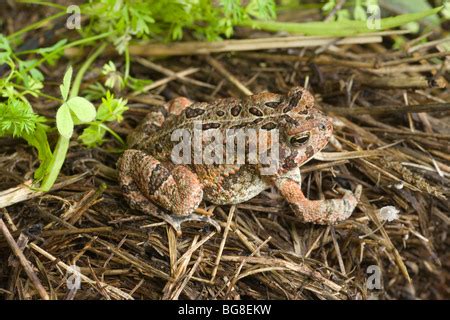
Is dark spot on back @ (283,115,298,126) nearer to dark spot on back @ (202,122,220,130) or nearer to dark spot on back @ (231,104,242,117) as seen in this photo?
dark spot on back @ (231,104,242,117)

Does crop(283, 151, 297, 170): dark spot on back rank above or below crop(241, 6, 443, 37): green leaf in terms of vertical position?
below

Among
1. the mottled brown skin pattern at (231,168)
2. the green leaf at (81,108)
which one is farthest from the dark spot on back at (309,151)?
the green leaf at (81,108)

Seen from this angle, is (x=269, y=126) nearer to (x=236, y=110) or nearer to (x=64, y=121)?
(x=236, y=110)

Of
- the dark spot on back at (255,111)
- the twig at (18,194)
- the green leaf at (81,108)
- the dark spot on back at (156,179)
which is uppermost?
the green leaf at (81,108)

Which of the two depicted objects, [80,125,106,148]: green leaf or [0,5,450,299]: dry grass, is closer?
[0,5,450,299]: dry grass

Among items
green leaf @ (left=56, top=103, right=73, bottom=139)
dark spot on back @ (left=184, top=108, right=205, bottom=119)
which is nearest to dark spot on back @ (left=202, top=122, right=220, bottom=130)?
dark spot on back @ (left=184, top=108, right=205, bottom=119)

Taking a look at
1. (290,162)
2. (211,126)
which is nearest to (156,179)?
(211,126)

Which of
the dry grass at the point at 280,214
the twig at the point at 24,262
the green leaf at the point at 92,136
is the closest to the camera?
the twig at the point at 24,262

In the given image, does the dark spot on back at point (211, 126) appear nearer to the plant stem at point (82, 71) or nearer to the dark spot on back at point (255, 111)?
the dark spot on back at point (255, 111)

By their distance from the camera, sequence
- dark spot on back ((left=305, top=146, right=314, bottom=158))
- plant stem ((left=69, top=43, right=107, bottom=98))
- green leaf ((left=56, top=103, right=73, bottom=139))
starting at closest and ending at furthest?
green leaf ((left=56, top=103, right=73, bottom=139)) < dark spot on back ((left=305, top=146, right=314, bottom=158)) < plant stem ((left=69, top=43, right=107, bottom=98))
